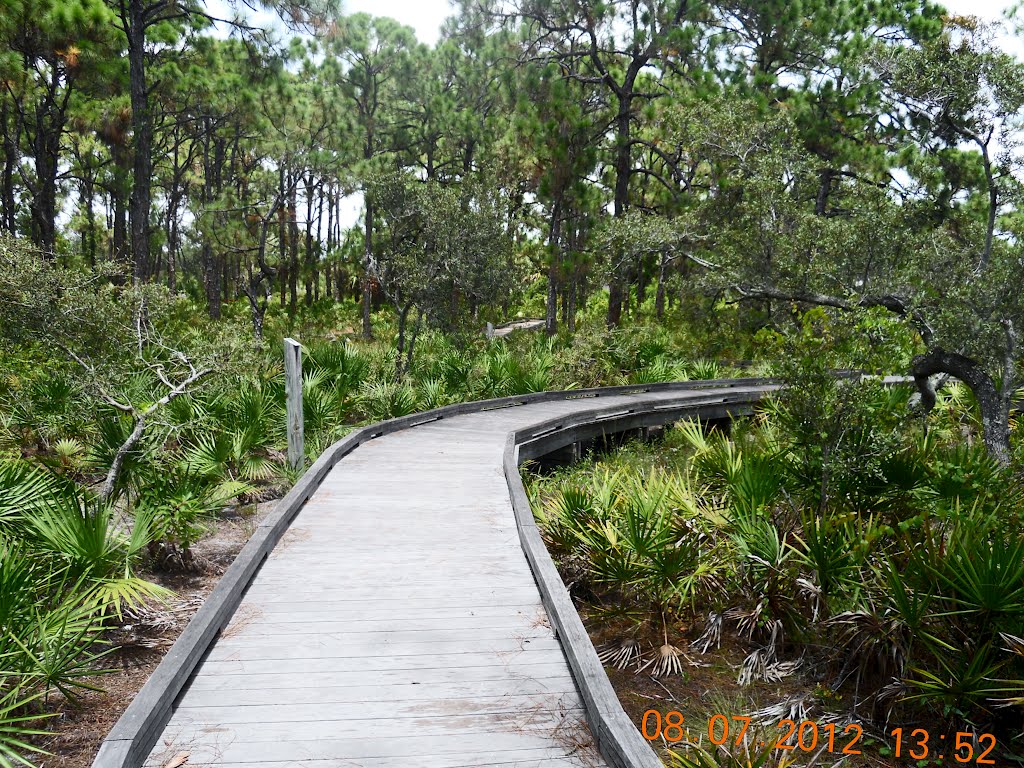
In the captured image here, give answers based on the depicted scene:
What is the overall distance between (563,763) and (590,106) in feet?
77.8

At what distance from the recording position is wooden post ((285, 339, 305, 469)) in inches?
364

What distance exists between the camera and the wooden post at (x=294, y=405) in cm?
925

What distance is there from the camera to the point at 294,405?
9305 mm

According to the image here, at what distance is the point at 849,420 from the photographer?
7.27 m

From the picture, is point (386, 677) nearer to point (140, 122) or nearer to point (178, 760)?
point (178, 760)

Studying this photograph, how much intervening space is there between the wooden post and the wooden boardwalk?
2.57 meters

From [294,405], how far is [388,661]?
233 inches

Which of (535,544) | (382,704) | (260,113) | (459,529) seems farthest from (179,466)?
(260,113)

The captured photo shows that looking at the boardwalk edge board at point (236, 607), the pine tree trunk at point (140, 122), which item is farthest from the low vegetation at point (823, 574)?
the pine tree trunk at point (140, 122)

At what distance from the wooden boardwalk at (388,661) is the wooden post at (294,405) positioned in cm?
257
